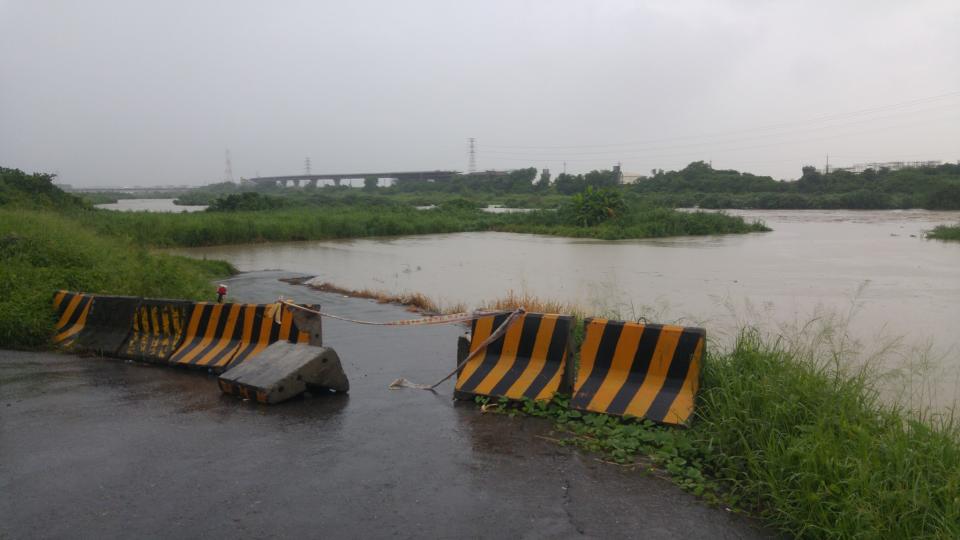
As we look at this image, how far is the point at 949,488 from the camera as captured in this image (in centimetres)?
330

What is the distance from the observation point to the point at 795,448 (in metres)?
3.81

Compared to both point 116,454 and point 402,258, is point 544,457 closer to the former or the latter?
point 116,454

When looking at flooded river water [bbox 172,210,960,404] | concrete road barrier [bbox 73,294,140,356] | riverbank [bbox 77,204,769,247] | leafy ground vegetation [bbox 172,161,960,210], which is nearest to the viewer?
concrete road barrier [bbox 73,294,140,356]

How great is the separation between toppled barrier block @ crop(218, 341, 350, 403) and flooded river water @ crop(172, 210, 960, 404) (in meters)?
4.38

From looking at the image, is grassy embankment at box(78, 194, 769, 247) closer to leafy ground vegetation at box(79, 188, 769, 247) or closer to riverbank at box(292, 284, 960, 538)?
leafy ground vegetation at box(79, 188, 769, 247)

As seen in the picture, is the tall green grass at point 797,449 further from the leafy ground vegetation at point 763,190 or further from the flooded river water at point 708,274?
the leafy ground vegetation at point 763,190

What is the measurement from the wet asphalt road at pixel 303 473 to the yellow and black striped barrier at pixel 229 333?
1.84ft

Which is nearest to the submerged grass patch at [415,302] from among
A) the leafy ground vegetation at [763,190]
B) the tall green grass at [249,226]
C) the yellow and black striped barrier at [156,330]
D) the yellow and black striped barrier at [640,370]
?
the yellow and black striped barrier at [156,330]

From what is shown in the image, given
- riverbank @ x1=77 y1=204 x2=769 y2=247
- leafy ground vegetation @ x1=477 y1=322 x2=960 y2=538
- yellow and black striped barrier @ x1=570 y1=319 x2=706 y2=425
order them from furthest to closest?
riverbank @ x1=77 y1=204 x2=769 y2=247
yellow and black striped barrier @ x1=570 y1=319 x2=706 y2=425
leafy ground vegetation @ x1=477 y1=322 x2=960 y2=538

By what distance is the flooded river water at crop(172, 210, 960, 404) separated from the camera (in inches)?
455

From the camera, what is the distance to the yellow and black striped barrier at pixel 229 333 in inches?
269

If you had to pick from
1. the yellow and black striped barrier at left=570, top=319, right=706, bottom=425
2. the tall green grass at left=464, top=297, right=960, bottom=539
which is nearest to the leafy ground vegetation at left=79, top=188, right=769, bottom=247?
the yellow and black striped barrier at left=570, top=319, right=706, bottom=425

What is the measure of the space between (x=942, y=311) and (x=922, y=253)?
1310 cm

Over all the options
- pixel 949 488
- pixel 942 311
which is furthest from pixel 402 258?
pixel 949 488
